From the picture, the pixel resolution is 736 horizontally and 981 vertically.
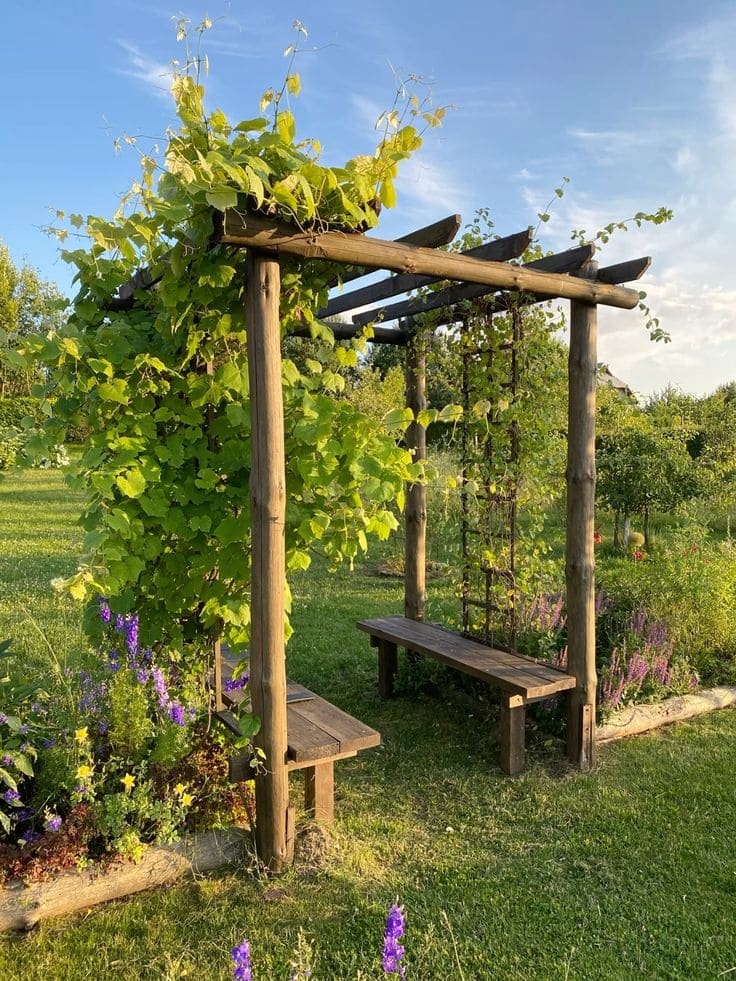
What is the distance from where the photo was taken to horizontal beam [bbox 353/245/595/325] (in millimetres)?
3557

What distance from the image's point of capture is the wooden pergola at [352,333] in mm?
2561

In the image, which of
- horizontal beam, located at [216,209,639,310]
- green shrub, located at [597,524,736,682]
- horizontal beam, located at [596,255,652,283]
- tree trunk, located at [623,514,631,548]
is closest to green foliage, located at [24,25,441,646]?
horizontal beam, located at [216,209,639,310]

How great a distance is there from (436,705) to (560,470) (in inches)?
69.6

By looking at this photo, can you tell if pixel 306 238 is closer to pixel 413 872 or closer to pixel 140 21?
pixel 140 21

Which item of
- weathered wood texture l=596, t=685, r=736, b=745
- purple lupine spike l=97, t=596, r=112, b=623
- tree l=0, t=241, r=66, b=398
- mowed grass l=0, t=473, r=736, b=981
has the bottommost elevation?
mowed grass l=0, t=473, r=736, b=981

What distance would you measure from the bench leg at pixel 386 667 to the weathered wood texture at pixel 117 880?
2055mm

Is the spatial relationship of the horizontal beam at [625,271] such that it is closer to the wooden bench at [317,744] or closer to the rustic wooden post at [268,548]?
the rustic wooden post at [268,548]

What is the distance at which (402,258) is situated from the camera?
2.83m

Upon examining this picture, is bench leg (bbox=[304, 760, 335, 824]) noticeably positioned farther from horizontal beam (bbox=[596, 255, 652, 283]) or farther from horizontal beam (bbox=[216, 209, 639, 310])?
horizontal beam (bbox=[596, 255, 652, 283])

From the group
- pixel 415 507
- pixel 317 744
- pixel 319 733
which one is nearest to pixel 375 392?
pixel 415 507

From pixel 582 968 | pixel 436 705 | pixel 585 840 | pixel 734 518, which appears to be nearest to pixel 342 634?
pixel 436 705

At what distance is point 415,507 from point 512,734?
1818 millimetres

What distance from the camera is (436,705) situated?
4.65 metres

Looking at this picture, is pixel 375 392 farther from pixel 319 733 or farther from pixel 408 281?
pixel 319 733
